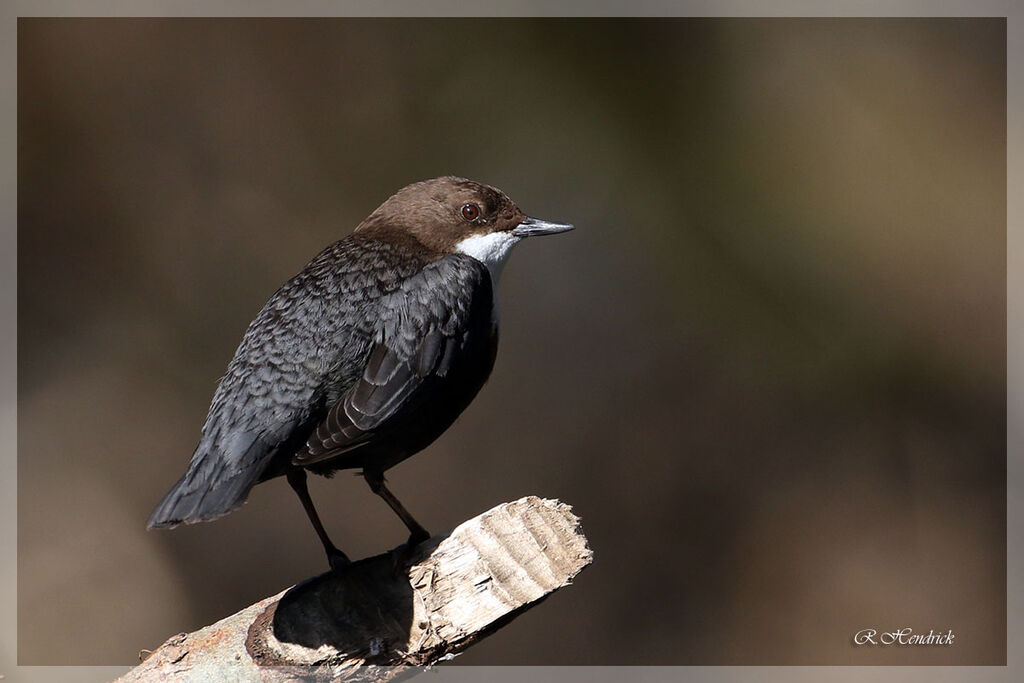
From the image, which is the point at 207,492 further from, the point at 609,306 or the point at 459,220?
the point at 609,306

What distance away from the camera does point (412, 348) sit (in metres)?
3.18

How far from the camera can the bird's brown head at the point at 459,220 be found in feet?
12.3

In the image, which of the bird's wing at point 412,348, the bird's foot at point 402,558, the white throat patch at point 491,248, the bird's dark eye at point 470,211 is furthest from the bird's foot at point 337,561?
the bird's dark eye at point 470,211

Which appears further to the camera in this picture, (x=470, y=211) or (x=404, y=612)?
(x=470, y=211)

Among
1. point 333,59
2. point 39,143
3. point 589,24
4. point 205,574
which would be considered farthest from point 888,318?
point 39,143

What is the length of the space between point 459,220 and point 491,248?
16 centimetres

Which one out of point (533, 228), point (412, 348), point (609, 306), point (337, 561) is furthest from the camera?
point (609, 306)

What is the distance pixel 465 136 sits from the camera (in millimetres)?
7691

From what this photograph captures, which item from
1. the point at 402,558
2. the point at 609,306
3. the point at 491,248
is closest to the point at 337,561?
the point at 402,558

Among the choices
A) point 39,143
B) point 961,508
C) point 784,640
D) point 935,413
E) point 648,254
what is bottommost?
point 784,640

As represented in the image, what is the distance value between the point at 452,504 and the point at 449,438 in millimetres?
458

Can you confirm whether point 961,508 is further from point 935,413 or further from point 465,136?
point 465,136

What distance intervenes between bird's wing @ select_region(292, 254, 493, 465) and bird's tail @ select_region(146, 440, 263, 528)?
20cm

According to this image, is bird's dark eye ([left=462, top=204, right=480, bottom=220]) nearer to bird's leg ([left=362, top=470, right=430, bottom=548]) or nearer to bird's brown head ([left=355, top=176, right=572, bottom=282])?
bird's brown head ([left=355, top=176, right=572, bottom=282])
